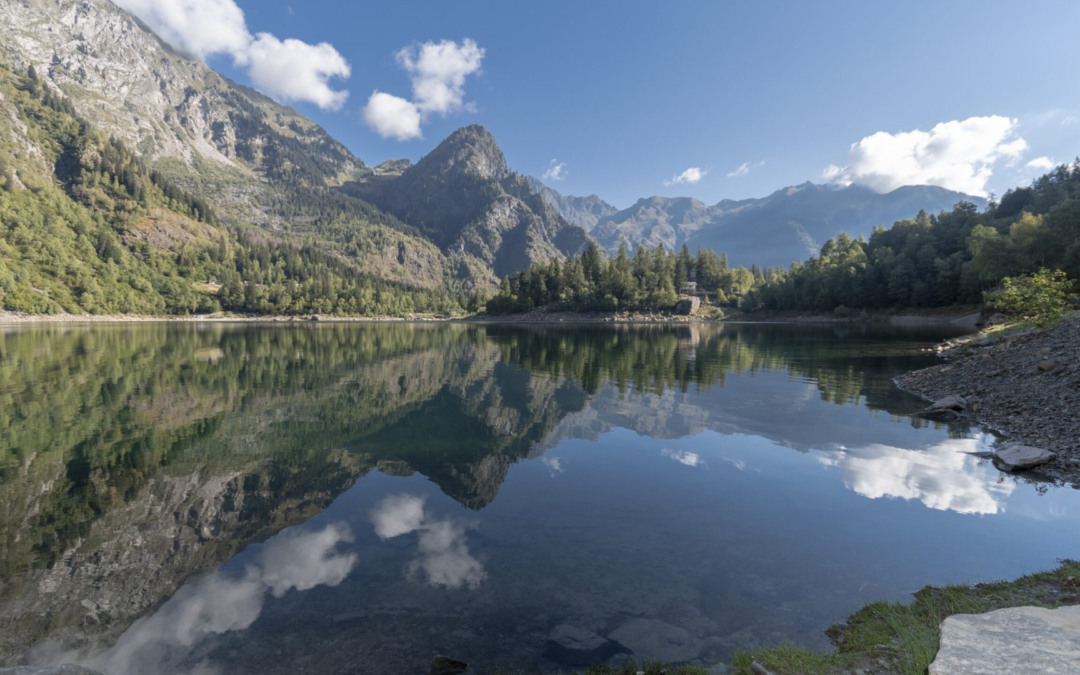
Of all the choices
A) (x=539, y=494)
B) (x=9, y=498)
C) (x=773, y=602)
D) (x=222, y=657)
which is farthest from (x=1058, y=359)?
(x=9, y=498)

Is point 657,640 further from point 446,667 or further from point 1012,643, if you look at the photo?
point 1012,643

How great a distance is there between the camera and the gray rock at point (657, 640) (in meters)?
7.25

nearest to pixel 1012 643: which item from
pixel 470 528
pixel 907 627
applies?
pixel 907 627

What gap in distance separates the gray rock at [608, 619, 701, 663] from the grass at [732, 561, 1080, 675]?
32.4 inches

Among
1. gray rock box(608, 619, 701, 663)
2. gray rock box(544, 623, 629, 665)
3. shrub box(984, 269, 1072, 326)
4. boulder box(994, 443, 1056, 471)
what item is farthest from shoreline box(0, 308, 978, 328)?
gray rock box(544, 623, 629, 665)

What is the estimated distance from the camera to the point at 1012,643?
202 inches

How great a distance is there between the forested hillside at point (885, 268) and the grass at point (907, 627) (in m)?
88.5

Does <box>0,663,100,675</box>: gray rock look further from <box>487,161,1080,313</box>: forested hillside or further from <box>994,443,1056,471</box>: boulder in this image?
<box>487,161,1080,313</box>: forested hillside

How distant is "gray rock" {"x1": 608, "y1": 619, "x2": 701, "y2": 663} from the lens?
7246 millimetres

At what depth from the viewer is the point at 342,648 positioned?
7.59 m

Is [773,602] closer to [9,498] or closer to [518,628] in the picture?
[518,628]

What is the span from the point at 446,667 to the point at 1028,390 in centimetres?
2968

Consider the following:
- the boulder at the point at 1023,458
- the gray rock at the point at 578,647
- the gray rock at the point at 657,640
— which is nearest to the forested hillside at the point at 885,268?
the boulder at the point at 1023,458

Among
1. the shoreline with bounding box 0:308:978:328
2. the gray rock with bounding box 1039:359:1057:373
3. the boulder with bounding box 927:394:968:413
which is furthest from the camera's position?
the shoreline with bounding box 0:308:978:328
